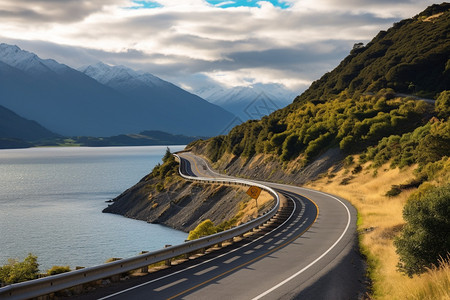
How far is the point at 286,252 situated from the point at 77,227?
49190mm

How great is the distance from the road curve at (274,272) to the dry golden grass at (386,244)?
2.16 ft

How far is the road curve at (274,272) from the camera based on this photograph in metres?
12.4

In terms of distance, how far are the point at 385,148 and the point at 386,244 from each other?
40.2m

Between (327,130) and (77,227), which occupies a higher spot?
(327,130)

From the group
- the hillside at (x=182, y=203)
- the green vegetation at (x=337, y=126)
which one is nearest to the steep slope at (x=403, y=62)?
the green vegetation at (x=337, y=126)

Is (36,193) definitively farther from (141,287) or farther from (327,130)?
(141,287)

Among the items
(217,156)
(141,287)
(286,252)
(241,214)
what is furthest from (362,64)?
(141,287)

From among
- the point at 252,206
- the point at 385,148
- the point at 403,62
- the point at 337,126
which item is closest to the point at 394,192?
the point at 252,206

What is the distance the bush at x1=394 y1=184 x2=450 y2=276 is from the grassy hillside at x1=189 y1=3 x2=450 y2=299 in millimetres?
30

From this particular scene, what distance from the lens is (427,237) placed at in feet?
43.0

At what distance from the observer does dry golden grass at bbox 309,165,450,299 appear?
1060cm

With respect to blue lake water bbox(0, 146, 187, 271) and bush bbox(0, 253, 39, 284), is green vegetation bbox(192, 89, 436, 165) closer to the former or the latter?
blue lake water bbox(0, 146, 187, 271)

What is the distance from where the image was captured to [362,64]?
361 ft

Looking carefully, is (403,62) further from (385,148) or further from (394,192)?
(394,192)
